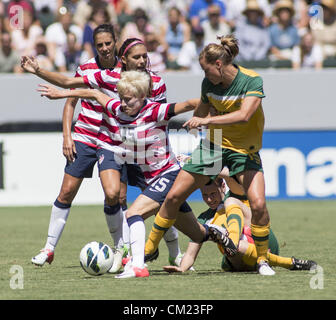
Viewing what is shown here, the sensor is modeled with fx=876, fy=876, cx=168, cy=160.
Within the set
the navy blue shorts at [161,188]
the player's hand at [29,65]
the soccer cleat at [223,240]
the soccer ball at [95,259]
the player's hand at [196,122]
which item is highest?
the player's hand at [29,65]

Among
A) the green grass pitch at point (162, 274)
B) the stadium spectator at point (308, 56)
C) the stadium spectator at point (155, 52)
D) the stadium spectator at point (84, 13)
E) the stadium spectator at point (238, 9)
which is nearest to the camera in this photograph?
the green grass pitch at point (162, 274)

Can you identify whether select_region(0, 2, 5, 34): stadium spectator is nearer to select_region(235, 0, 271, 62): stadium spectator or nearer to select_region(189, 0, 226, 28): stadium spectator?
select_region(189, 0, 226, 28): stadium spectator

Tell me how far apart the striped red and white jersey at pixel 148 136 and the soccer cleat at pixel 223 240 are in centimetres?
77

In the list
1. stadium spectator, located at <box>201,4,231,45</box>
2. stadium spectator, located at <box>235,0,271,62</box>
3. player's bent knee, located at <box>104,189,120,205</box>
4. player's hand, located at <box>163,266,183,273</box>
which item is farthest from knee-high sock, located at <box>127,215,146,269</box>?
stadium spectator, located at <box>201,4,231,45</box>

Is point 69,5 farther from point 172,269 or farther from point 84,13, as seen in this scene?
point 172,269


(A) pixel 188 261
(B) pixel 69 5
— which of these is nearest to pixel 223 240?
(A) pixel 188 261

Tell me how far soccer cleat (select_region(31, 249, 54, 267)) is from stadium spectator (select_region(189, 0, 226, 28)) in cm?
931

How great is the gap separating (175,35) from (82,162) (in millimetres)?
8237

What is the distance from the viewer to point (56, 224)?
27.1 feet

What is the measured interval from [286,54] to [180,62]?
1.99 m

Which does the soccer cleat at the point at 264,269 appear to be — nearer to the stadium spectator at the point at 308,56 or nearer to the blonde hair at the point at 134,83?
the blonde hair at the point at 134,83

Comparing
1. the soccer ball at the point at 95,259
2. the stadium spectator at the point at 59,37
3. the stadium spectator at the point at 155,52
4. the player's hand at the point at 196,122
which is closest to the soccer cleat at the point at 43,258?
the soccer ball at the point at 95,259

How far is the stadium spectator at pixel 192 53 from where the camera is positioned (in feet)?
51.6
